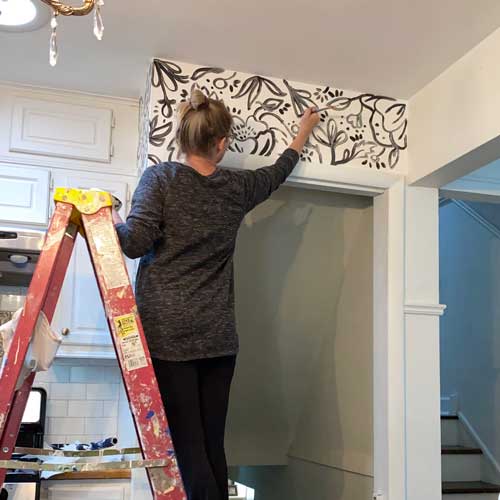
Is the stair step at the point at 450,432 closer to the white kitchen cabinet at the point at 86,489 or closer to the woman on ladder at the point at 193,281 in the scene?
the white kitchen cabinet at the point at 86,489

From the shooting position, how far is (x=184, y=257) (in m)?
2.01

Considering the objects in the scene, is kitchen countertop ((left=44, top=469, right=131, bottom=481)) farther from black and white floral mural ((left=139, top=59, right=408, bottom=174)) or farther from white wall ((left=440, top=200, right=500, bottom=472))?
white wall ((left=440, top=200, right=500, bottom=472))

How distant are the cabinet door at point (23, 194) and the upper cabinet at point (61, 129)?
0.09 m

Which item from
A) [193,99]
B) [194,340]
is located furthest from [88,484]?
[193,99]

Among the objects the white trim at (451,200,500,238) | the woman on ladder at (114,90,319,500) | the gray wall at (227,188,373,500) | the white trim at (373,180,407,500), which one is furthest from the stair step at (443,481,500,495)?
the woman on ladder at (114,90,319,500)

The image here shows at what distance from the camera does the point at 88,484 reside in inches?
104

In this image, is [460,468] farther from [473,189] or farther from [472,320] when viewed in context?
[473,189]

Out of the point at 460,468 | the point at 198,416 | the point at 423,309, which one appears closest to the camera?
the point at 198,416

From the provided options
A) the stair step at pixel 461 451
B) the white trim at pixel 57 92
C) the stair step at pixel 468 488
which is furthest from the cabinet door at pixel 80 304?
the stair step at pixel 461 451

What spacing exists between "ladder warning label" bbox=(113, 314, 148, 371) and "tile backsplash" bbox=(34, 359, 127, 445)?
1.23 meters

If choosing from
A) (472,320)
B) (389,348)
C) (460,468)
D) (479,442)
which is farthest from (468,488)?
(389,348)

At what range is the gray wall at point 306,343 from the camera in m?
3.23

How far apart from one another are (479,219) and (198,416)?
9.10ft

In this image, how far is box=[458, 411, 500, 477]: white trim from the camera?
392 centimetres
